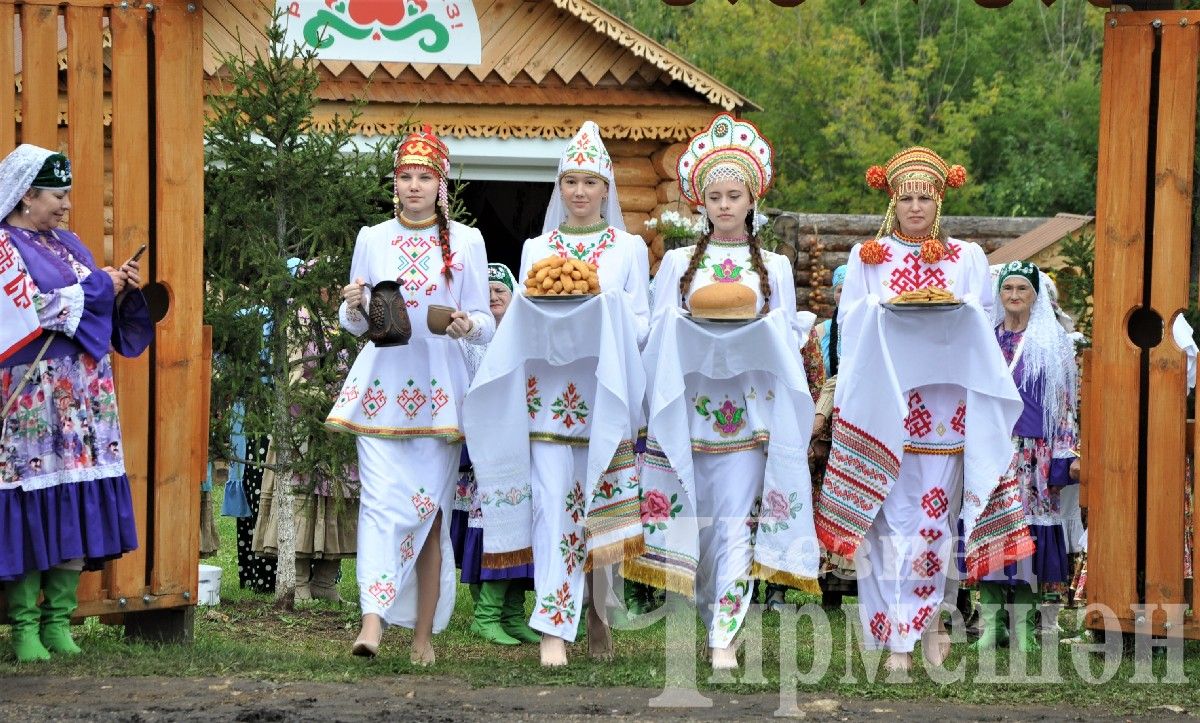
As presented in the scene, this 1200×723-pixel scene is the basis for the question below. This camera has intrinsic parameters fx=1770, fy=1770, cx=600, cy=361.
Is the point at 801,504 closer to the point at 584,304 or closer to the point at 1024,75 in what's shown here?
the point at 584,304

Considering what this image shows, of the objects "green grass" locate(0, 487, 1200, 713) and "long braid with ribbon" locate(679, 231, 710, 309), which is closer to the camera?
"green grass" locate(0, 487, 1200, 713)

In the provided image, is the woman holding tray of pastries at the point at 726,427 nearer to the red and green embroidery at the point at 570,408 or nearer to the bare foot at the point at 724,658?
the bare foot at the point at 724,658

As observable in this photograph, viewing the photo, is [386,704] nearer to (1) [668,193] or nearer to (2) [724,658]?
(2) [724,658]

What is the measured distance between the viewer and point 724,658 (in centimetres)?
710

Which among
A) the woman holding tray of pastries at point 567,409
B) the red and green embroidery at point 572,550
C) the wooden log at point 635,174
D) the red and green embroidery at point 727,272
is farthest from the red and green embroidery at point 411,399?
the wooden log at point 635,174

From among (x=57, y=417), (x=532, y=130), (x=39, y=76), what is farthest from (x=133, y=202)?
(x=532, y=130)

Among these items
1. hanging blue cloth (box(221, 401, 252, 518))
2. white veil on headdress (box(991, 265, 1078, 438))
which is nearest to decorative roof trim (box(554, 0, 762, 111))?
hanging blue cloth (box(221, 401, 252, 518))

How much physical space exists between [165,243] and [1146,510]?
4318mm

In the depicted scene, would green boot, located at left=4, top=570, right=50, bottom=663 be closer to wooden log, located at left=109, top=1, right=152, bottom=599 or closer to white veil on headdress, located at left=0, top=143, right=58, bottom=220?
wooden log, located at left=109, top=1, right=152, bottom=599

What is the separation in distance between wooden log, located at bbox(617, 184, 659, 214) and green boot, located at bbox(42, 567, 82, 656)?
360 inches

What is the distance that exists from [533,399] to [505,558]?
68cm

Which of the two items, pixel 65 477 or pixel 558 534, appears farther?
pixel 558 534

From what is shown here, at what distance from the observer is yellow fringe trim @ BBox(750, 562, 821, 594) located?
729 centimetres

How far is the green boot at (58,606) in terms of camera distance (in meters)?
7.16
